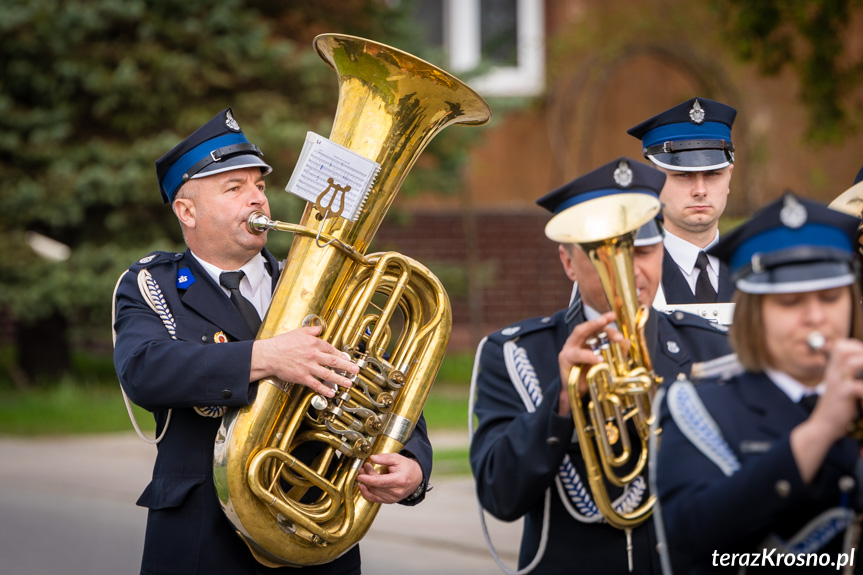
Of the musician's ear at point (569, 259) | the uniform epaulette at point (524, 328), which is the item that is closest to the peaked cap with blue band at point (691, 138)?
the uniform epaulette at point (524, 328)

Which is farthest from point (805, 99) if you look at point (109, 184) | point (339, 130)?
point (339, 130)

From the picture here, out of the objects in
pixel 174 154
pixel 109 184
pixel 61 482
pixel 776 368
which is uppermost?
pixel 109 184

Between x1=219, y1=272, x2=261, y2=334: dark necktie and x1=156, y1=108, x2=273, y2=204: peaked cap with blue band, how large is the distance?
307 mm

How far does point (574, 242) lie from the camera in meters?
2.49

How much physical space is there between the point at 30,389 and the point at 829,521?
35.0 feet

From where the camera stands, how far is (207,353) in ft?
10.00

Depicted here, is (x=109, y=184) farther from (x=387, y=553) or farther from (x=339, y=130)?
(x=339, y=130)

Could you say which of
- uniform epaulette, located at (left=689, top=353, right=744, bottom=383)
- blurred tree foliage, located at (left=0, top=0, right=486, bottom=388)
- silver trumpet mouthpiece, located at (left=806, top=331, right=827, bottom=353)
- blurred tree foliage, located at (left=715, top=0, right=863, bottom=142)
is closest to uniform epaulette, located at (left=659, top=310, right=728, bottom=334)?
uniform epaulette, located at (left=689, top=353, right=744, bottom=383)

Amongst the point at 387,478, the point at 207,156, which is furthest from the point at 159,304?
the point at 387,478

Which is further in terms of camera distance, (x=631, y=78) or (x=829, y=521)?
(x=631, y=78)

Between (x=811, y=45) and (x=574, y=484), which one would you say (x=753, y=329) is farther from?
(x=811, y=45)

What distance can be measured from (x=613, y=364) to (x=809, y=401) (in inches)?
17.7

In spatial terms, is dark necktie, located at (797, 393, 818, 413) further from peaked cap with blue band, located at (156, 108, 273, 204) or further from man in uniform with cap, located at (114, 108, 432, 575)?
peaked cap with blue band, located at (156, 108, 273, 204)

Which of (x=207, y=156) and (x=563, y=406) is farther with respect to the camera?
(x=207, y=156)
